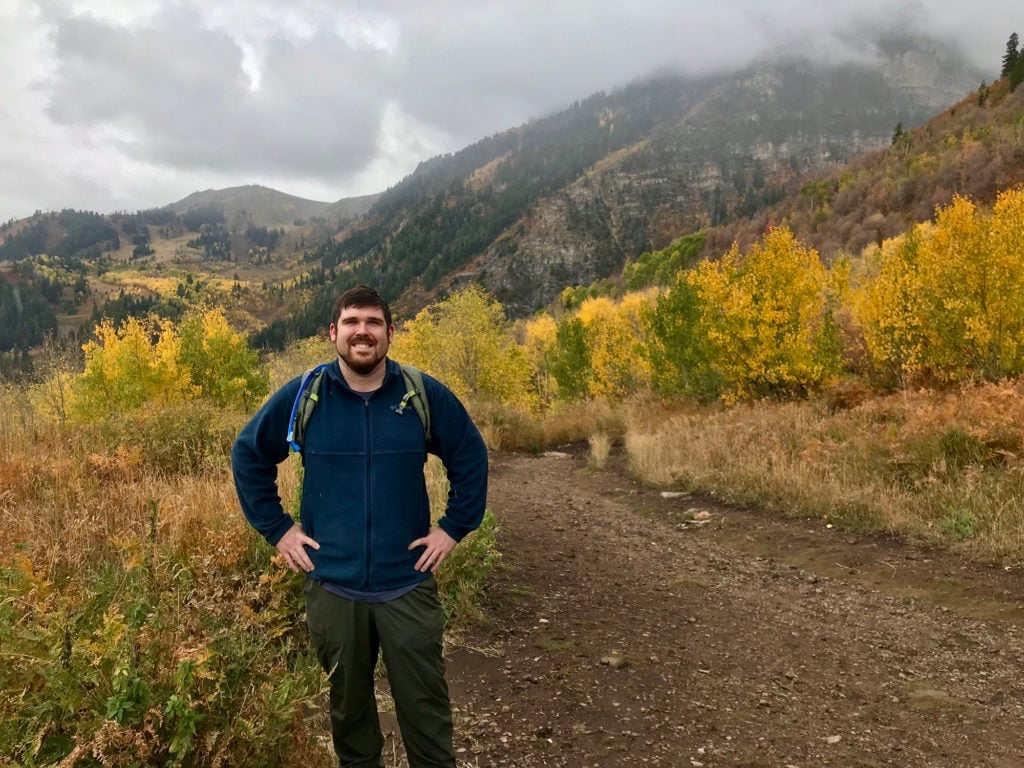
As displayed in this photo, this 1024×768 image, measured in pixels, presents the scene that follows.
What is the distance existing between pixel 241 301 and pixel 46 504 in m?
177

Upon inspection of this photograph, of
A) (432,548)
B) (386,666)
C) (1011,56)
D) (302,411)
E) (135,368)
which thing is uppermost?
(1011,56)

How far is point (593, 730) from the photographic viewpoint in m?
3.31

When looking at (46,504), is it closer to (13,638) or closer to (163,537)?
(163,537)

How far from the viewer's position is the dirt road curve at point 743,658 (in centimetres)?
321

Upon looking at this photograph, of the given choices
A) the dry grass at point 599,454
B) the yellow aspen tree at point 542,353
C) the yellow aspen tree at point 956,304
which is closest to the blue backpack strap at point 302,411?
the dry grass at point 599,454

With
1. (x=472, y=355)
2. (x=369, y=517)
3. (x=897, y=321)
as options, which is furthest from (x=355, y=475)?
(x=472, y=355)

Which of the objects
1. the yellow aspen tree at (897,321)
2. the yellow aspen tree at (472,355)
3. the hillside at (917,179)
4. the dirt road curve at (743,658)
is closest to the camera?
the dirt road curve at (743,658)

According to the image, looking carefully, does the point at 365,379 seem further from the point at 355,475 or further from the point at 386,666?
the point at 386,666

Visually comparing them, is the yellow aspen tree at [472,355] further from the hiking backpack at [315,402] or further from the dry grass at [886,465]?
the hiking backpack at [315,402]

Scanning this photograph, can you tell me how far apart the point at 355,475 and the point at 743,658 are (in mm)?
3402

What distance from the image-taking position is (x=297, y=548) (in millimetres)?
2430

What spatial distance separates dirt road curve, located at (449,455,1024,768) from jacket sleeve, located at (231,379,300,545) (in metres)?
1.65

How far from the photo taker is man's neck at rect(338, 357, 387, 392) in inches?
95.7

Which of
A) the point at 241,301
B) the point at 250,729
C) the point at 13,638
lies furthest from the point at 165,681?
the point at 241,301
